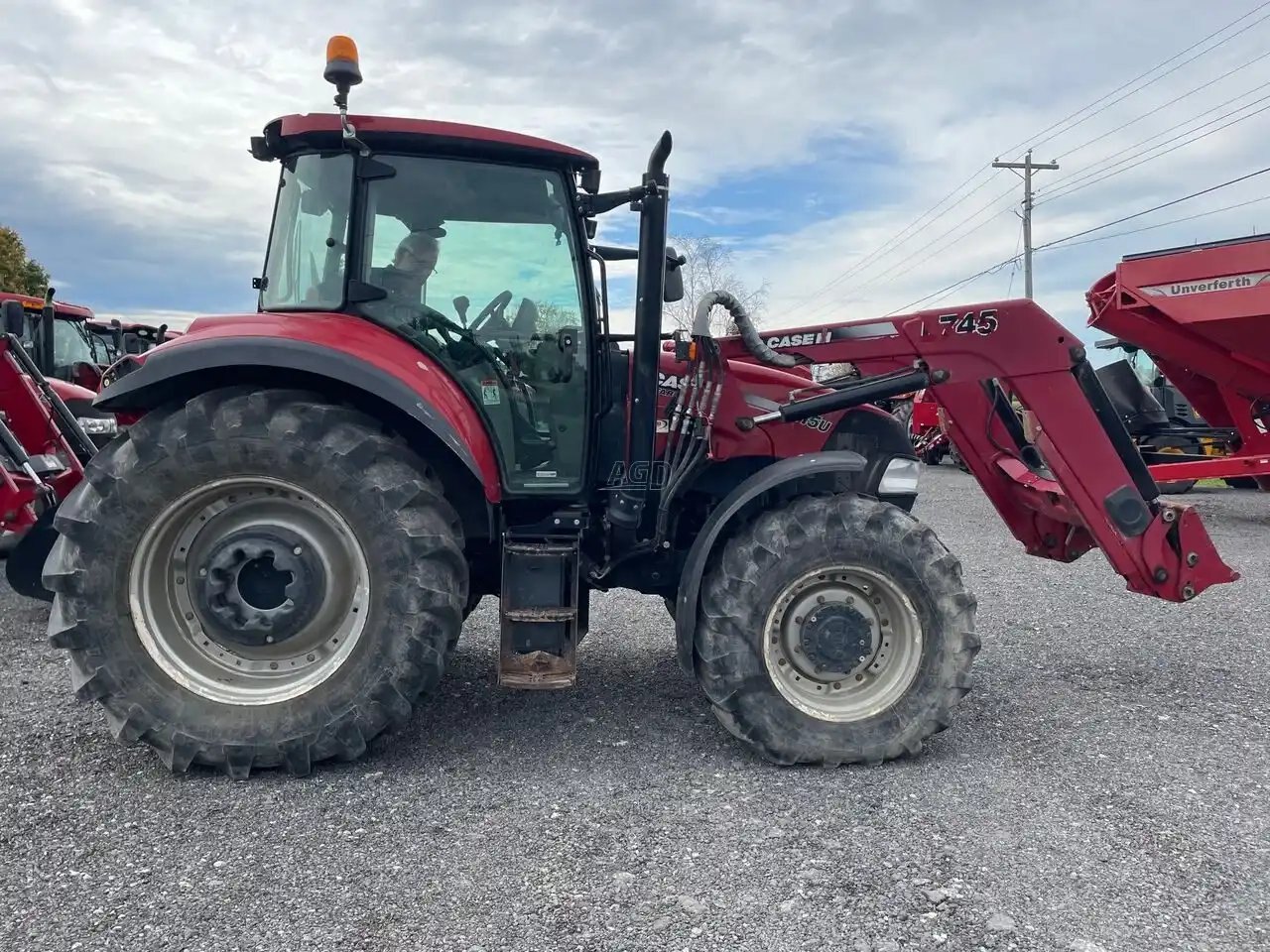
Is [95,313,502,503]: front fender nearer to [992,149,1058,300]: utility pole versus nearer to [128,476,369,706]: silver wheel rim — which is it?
[128,476,369,706]: silver wheel rim

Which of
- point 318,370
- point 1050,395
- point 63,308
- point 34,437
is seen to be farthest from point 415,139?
point 63,308

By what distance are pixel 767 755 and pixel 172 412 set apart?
101 inches

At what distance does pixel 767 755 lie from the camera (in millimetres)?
3490

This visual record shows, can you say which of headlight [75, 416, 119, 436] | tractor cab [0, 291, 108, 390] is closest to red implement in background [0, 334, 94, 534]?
headlight [75, 416, 119, 436]

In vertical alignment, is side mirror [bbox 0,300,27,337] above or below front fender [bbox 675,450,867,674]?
above

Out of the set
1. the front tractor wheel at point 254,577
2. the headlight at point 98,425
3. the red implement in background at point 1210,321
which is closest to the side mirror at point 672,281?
the front tractor wheel at point 254,577

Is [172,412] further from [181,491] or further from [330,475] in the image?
[330,475]

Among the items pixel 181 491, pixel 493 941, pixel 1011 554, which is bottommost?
pixel 493 941

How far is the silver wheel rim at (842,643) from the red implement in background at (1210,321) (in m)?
6.07

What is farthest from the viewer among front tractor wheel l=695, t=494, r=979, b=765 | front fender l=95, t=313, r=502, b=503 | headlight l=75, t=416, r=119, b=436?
headlight l=75, t=416, r=119, b=436

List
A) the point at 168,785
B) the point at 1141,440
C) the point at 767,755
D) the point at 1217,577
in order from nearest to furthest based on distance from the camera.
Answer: the point at 168,785
the point at 767,755
the point at 1217,577
the point at 1141,440

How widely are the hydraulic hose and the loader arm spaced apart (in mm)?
71

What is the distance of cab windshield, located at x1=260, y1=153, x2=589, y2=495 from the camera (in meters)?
3.60

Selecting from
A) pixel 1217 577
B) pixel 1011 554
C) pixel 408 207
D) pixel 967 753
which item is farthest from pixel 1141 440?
pixel 408 207
